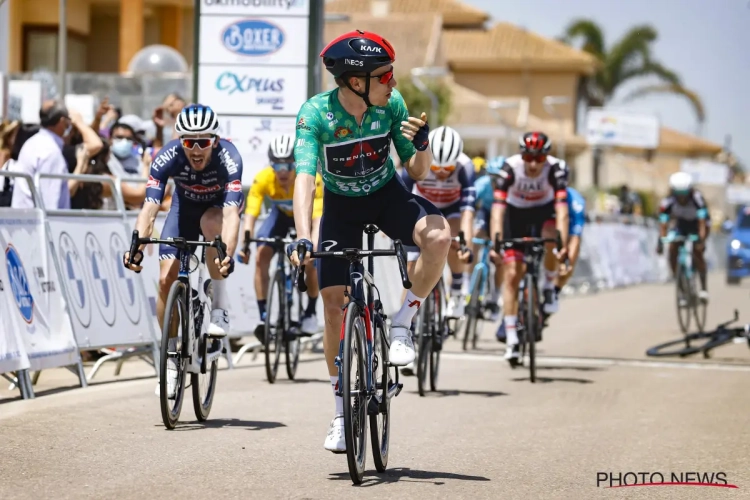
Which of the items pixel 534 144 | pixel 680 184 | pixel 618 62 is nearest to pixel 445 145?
pixel 534 144

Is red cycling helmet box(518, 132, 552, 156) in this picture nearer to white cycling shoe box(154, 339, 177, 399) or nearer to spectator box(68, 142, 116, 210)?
spectator box(68, 142, 116, 210)

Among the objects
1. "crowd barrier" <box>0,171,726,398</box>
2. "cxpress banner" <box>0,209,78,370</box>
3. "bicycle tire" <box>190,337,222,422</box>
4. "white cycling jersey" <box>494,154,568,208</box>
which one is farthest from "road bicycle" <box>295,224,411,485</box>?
"white cycling jersey" <box>494,154,568,208</box>

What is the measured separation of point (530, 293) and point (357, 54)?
5980 mm

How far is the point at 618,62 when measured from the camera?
8269cm

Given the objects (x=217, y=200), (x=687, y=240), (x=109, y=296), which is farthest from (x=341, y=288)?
(x=687, y=240)

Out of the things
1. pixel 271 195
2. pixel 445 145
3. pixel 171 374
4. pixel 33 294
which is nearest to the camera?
pixel 171 374

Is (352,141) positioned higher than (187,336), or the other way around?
(352,141)

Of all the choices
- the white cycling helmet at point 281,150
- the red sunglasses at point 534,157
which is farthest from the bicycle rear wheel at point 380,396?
the red sunglasses at point 534,157

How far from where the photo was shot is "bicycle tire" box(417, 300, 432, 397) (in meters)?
12.0

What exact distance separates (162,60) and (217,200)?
55.7 ft

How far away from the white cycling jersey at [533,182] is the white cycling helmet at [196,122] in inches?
186

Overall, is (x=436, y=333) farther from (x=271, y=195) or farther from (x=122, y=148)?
(x=122, y=148)

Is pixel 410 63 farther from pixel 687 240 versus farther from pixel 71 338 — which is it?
pixel 71 338

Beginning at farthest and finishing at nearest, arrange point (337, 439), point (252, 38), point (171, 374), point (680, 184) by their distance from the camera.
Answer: point (680, 184) < point (252, 38) < point (171, 374) < point (337, 439)
